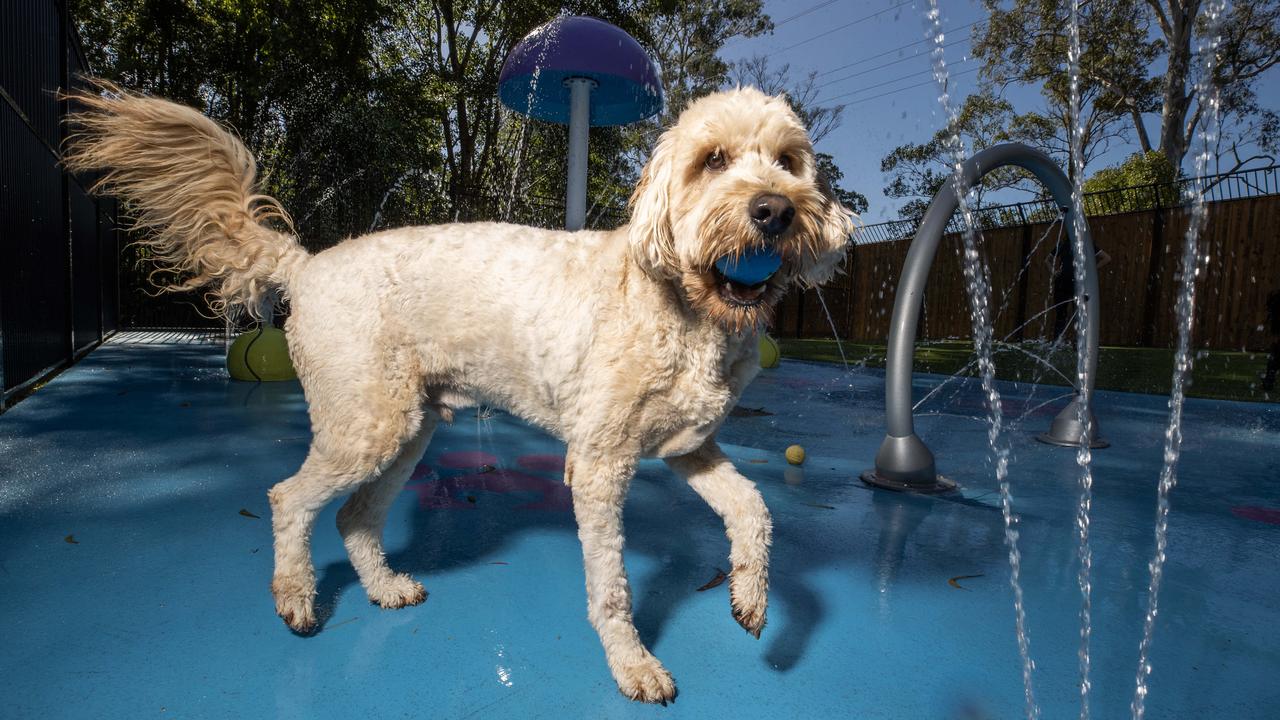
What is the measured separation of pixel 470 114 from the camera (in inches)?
844

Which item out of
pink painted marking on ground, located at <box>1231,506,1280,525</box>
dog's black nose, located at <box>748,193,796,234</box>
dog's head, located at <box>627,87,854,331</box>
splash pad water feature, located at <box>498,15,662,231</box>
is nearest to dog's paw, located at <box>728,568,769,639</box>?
dog's head, located at <box>627,87,854,331</box>

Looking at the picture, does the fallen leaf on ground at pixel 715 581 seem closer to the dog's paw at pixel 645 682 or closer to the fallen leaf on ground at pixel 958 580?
the dog's paw at pixel 645 682

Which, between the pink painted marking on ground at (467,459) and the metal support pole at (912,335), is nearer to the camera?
the metal support pole at (912,335)

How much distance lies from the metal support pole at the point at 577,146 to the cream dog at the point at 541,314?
400 cm

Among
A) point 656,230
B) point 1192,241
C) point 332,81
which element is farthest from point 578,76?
point 332,81

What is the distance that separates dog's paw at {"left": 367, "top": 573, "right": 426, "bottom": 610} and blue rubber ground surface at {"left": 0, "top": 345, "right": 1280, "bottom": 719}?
0.05 m

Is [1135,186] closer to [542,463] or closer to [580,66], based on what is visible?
[580,66]

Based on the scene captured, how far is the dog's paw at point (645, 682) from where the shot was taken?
193cm

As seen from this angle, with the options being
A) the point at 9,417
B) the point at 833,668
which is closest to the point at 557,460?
the point at 833,668

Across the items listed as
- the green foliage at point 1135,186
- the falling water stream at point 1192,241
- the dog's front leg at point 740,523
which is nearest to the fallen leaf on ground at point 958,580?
the falling water stream at point 1192,241

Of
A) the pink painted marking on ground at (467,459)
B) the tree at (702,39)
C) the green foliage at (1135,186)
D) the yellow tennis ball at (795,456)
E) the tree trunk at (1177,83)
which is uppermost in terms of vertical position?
the tree at (702,39)

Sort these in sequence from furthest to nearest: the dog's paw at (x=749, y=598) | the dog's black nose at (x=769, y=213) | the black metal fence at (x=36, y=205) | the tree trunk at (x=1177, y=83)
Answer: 1. the tree trunk at (x=1177, y=83)
2. the black metal fence at (x=36, y=205)
3. the dog's paw at (x=749, y=598)
4. the dog's black nose at (x=769, y=213)

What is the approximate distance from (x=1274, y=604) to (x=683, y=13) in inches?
1196

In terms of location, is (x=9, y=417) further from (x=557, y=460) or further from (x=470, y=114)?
(x=470, y=114)
